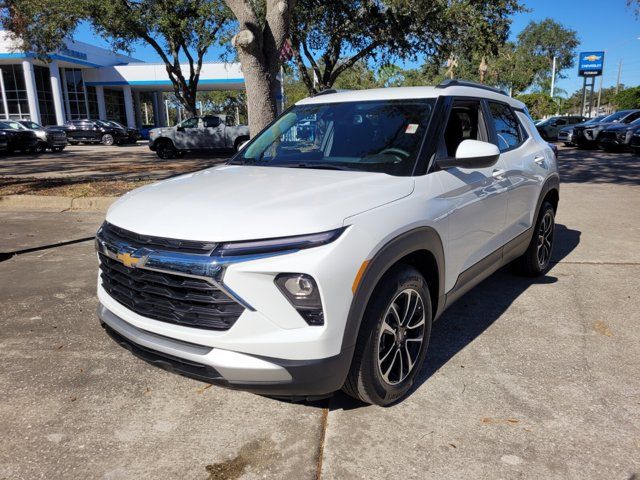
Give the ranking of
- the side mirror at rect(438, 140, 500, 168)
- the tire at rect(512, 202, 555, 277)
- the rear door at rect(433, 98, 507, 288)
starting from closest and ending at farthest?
the side mirror at rect(438, 140, 500, 168), the rear door at rect(433, 98, 507, 288), the tire at rect(512, 202, 555, 277)

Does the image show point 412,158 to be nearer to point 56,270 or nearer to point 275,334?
point 275,334

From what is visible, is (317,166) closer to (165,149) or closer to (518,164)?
(518,164)

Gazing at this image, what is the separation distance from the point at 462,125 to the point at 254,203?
1.90 m

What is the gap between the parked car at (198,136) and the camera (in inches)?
789

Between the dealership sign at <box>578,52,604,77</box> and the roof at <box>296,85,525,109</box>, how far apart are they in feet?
164

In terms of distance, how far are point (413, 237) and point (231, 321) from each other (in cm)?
106

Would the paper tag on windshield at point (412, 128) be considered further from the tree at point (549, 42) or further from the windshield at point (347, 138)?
the tree at point (549, 42)

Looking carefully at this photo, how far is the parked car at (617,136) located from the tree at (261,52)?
1503 cm

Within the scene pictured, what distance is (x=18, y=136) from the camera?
2211 cm

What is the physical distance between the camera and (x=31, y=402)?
2.98 metres

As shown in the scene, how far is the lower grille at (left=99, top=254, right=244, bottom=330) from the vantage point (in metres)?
2.31

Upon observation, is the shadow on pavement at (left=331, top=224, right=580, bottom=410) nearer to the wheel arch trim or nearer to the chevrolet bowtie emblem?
the wheel arch trim

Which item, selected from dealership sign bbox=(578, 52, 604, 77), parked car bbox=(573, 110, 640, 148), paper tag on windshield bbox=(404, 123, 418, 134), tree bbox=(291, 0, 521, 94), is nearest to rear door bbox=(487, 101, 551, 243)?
paper tag on windshield bbox=(404, 123, 418, 134)

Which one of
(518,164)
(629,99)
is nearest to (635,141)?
(518,164)
